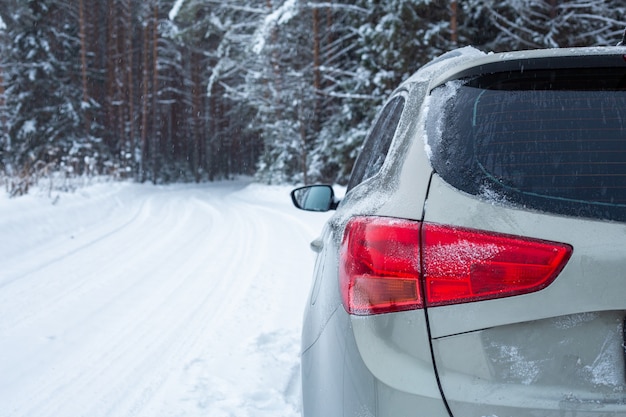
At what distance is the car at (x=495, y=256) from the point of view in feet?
3.71

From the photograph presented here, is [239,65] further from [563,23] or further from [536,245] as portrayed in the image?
[536,245]

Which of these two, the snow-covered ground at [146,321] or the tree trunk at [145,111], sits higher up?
the tree trunk at [145,111]

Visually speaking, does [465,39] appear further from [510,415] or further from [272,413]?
[510,415]

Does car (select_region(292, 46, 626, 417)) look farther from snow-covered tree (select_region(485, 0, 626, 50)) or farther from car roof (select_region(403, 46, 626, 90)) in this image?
snow-covered tree (select_region(485, 0, 626, 50))

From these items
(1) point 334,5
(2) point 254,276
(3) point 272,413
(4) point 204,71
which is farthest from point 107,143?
(3) point 272,413

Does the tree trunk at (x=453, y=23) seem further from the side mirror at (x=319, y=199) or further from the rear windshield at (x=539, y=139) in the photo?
the rear windshield at (x=539, y=139)

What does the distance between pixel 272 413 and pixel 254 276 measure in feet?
11.0

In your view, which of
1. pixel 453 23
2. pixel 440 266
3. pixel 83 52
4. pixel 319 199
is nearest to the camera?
pixel 440 266

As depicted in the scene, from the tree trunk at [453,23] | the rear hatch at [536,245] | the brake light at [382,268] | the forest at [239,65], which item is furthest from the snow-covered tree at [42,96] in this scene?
the rear hatch at [536,245]

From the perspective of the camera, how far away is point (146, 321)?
4.35 metres

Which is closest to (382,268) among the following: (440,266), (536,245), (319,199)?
(440,266)

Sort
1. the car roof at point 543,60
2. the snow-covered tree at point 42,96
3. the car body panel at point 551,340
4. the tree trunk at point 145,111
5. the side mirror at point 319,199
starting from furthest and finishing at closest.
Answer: the tree trunk at point 145,111 → the snow-covered tree at point 42,96 → the side mirror at point 319,199 → the car roof at point 543,60 → the car body panel at point 551,340

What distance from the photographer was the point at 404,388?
118cm

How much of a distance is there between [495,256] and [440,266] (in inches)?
5.6
